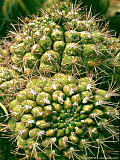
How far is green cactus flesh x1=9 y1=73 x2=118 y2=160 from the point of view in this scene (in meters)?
2.12

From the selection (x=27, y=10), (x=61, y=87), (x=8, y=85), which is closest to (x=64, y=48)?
(x=61, y=87)

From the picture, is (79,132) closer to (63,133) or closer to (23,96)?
(63,133)

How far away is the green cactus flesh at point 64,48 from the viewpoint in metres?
2.35

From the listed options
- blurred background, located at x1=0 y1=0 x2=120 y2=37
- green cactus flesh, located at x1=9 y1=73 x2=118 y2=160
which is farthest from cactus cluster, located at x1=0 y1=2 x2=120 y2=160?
blurred background, located at x1=0 y1=0 x2=120 y2=37

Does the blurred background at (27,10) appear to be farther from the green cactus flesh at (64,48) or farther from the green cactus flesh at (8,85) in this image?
the green cactus flesh at (8,85)

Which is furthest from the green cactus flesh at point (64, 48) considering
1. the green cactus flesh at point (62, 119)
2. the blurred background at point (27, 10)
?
the blurred background at point (27, 10)

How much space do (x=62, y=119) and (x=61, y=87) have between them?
0.71 ft

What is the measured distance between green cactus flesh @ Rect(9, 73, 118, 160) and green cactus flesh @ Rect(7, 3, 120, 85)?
0.14m

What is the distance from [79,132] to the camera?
2102mm

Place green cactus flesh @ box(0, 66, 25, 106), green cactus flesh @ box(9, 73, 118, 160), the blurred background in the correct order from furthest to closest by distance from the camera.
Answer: the blurred background
green cactus flesh @ box(0, 66, 25, 106)
green cactus flesh @ box(9, 73, 118, 160)

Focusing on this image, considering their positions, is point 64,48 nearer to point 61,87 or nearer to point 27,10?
Answer: point 61,87

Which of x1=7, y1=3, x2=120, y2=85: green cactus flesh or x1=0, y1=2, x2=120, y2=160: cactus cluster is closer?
x1=0, y1=2, x2=120, y2=160: cactus cluster

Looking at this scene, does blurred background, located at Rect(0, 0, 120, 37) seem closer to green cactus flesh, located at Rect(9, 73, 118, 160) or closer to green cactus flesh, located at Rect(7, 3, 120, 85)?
green cactus flesh, located at Rect(7, 3, 120, 85)

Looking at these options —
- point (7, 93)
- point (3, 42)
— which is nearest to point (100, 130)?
point (7, 93)
